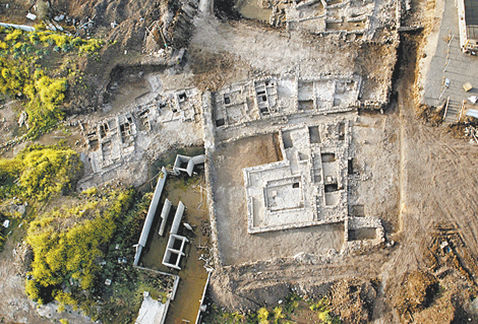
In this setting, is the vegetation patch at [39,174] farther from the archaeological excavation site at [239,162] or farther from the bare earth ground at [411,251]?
the bare earth ground at [411,251]

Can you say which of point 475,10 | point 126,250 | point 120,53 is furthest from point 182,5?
point 475,10

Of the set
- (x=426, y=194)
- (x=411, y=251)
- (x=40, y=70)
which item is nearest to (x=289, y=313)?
(x=411, y=251)

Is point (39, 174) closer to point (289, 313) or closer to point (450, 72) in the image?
point (289, 313)

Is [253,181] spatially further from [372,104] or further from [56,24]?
[56,24]

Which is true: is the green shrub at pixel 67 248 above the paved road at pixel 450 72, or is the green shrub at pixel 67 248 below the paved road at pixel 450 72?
below

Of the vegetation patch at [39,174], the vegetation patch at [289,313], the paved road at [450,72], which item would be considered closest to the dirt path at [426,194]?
the paved road at [450,72]

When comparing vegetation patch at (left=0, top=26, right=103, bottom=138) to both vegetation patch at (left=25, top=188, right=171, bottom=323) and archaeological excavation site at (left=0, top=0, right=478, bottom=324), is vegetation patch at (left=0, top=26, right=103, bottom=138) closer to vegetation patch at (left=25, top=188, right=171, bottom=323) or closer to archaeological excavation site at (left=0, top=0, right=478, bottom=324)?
archaeological excavation site at (left=0, top=0, right=478, bottom=324)
